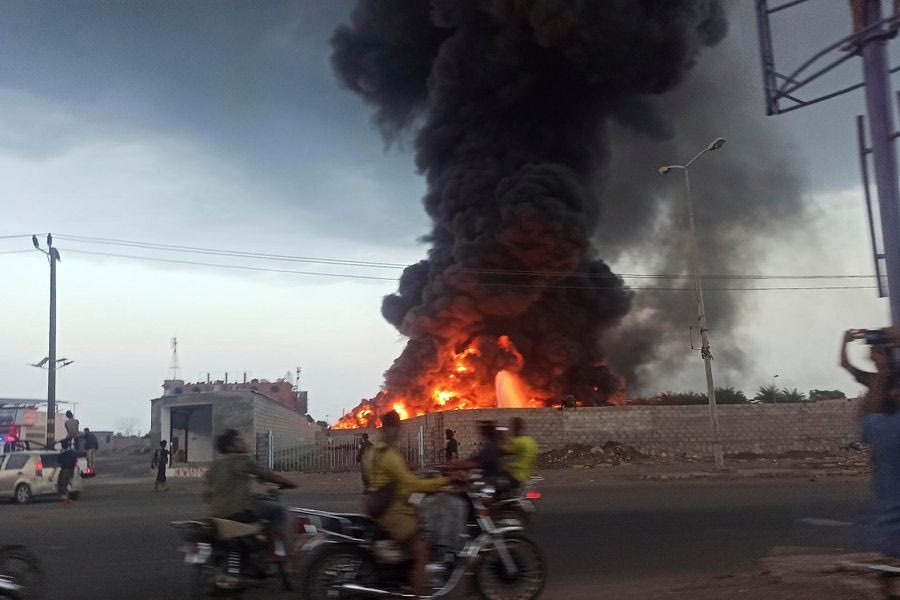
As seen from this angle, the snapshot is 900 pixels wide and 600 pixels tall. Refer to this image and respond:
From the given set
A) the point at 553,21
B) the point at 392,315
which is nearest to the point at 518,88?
the point at 553,21

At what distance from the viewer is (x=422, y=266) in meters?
38.5

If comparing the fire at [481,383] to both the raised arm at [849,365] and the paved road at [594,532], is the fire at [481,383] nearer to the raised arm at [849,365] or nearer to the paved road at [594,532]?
the paved road at [594,532]

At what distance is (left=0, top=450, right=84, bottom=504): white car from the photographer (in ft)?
57.3

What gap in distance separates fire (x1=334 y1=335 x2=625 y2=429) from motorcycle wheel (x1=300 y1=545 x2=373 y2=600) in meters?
28.1

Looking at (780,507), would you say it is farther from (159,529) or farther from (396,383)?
(396,383)

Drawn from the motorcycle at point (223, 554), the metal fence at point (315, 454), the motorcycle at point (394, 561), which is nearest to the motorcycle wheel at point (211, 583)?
the motorcycle at point (223, 554)

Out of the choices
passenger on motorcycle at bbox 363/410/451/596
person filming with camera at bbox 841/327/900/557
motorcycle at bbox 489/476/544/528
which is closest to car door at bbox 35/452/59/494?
motorcycle at bbox 489/476/544/528

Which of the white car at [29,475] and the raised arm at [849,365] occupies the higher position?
the raised arm at [849,365]

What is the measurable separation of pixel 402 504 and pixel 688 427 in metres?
23.4

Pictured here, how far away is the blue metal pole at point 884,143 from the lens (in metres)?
6.21

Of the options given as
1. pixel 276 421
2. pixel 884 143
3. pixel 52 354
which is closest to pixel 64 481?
pixel 52 354

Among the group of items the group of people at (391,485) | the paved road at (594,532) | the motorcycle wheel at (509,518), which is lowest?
the paved road at (594,532)

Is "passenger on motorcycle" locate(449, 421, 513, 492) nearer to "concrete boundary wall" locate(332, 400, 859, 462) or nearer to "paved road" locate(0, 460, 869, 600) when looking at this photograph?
"paved road" locate(0, 460, 869, 600)

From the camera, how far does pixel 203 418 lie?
36.3 m
